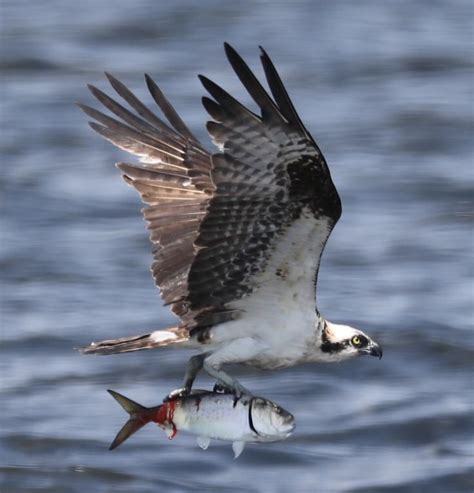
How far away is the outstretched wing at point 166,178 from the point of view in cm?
900

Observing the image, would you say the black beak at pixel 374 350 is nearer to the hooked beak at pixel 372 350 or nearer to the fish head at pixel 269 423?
the hooked beak at pixel 372 350

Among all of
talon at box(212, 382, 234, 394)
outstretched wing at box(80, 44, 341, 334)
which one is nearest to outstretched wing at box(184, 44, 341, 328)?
outstretched wing at box(80, 44, 341, 334)

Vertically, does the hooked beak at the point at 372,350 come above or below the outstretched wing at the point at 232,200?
below

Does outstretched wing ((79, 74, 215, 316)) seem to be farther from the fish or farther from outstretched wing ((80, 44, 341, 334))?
the fish

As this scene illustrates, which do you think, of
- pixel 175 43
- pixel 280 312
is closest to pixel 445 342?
pixel 280 312

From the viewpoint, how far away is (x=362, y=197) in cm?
1462

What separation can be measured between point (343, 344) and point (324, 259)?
16.2 ft

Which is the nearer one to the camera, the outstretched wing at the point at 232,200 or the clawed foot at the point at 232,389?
the outstretched wing at the point at 232,200

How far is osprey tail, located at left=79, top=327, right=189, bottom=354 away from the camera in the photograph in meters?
8.39

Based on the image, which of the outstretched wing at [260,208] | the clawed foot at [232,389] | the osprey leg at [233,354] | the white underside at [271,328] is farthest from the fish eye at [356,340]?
the clawed foot at [232,389]

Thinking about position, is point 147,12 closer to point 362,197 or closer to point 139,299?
point 362,197

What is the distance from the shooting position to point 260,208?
801 cm

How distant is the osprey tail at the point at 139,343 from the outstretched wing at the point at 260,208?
147mm

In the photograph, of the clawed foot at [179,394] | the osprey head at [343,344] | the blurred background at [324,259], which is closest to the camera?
the clawed foot at [179,394]
